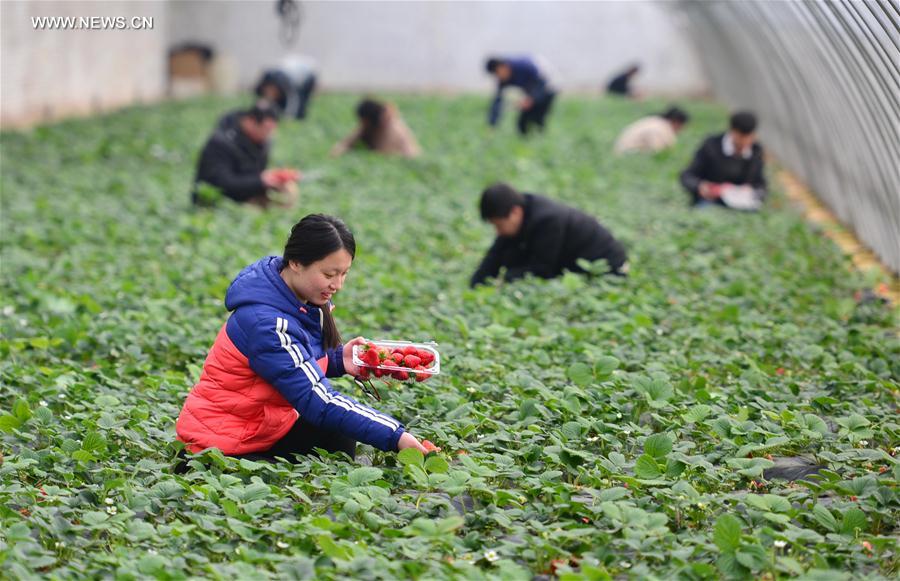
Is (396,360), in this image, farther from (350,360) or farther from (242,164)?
(242,164)

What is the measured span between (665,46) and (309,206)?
697 inches

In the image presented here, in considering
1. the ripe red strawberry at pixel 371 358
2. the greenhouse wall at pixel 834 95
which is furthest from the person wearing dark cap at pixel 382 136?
the ripe red strawberry at pixel 371 358

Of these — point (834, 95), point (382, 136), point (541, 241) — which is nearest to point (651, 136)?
point (382, 136)

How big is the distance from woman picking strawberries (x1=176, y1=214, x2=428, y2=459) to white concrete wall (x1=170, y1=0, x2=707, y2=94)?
2063cm

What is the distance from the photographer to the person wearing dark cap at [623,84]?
2428cm

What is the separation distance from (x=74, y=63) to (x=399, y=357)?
46.2 ft

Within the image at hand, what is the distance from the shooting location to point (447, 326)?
20.9ft

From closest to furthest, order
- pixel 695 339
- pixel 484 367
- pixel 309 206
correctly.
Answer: pixel 484 367
pixel 695 339
pixel 309 206

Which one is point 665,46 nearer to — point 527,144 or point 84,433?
point 527,144

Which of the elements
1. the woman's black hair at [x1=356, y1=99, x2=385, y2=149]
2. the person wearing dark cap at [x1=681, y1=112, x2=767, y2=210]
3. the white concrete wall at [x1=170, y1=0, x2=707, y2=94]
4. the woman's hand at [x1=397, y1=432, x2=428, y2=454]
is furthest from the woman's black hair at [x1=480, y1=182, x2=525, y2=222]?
the white concrete wall at [x1=170, y1=0, x2=707, y2=94]

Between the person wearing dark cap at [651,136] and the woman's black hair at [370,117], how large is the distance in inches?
120

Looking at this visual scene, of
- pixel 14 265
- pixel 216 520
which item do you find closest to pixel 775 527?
pixel 216 520

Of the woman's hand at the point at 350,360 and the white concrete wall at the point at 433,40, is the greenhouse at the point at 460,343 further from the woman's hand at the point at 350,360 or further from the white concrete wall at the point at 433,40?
the white concrete wall at the point at 433,40

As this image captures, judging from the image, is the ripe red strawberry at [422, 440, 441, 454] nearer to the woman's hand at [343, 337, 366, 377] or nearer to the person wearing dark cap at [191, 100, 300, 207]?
the woman's hand at [343, 337, 366, 377]
